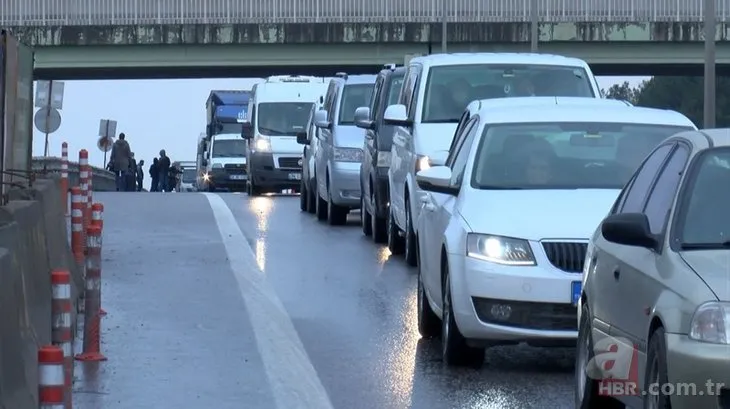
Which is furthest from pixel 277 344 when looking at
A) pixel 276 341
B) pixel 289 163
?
pixel 289 163

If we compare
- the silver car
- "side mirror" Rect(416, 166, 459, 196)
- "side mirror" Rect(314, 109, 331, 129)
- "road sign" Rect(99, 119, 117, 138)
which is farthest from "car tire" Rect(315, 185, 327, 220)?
"road sign" Rect(99, 119, 117, 138)

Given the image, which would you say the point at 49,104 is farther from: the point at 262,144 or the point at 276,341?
the point at 276,341

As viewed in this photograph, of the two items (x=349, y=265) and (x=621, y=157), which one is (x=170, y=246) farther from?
(x=621, y=157)

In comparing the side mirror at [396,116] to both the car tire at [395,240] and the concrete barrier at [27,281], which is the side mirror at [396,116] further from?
the concrete barrier at [27,281]

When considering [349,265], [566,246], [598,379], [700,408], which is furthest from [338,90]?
[700,408]

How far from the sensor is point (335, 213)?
946 inches

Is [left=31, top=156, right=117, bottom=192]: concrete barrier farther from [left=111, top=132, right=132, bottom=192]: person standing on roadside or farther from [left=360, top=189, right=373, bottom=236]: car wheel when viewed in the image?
[left=360, top=189, right=373, bottom=236]: car wheel

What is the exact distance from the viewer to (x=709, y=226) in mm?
7242

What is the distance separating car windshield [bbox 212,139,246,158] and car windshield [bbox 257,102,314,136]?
668 inches

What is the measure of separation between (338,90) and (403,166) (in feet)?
23.5

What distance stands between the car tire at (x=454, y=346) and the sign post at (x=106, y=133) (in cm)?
4591

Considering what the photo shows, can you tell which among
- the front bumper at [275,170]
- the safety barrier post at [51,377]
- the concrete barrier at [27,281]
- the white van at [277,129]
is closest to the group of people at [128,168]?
the white van at [277,129]

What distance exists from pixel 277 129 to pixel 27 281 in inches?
1078

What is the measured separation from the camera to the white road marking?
9.77 m
